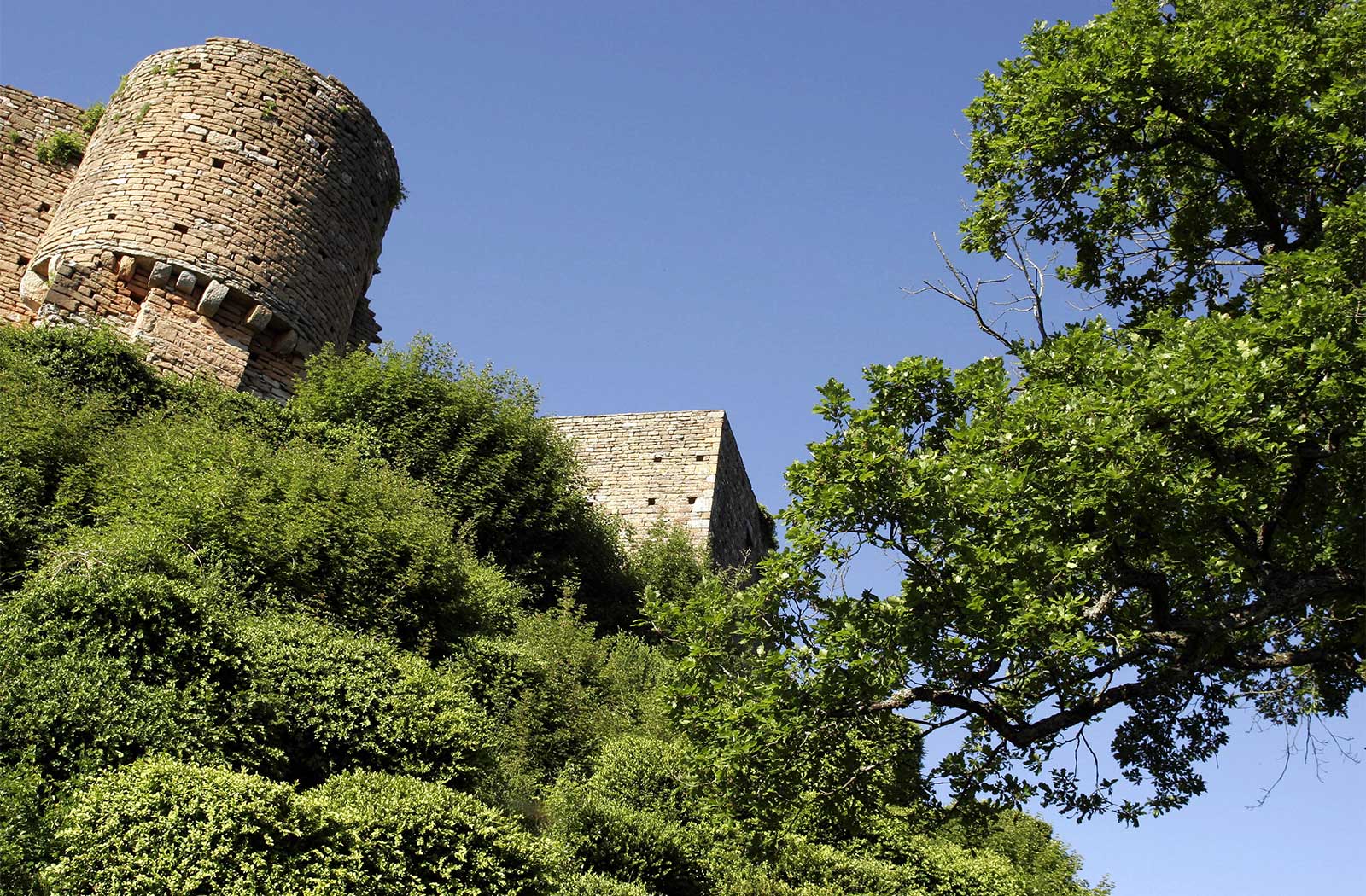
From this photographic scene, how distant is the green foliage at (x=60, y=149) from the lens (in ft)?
57.0

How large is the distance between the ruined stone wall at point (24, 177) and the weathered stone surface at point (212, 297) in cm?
307

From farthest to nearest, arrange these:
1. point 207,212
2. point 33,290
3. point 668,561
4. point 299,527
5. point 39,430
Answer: point 668,561
point 207,212
point 33,290
point 39,430
point 299,527

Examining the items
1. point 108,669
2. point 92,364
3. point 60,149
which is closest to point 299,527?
point 108,669

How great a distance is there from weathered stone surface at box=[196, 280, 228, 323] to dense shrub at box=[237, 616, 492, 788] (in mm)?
7253

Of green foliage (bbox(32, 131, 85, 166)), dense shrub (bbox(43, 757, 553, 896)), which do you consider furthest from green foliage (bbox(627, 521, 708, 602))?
green foliage (bbox(32, 131, 85, 166))

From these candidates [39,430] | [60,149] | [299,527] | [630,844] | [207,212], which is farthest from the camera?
[60,149]

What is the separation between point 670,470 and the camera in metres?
21.2

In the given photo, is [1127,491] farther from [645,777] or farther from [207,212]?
[207,212]

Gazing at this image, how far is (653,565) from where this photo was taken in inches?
717

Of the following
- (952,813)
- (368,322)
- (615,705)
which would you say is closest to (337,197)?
(368,322)

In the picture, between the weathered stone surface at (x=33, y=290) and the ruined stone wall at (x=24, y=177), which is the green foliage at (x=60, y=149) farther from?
the weathered stone surface at (x=33, y=290)

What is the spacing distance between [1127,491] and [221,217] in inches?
500

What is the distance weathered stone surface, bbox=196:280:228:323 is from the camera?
1519cm

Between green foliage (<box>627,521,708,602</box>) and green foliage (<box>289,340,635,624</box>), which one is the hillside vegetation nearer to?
green foliage (<box>289,340,635,624</box>)
